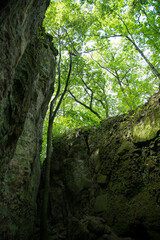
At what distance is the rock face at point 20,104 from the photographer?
A: 3076 mm

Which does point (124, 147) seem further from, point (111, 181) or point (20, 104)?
point (20, 104)

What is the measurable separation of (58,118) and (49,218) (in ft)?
25.1

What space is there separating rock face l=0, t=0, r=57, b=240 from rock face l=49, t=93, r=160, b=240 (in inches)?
98.4

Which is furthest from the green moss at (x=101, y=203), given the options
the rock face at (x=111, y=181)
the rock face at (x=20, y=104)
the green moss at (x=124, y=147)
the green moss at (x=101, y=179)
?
the rock face at (x=20, y=104)

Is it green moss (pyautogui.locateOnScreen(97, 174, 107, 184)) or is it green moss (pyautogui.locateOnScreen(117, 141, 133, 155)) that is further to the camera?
green moss (pyautogui.locateOnScreen(97, 174, 107, 184))

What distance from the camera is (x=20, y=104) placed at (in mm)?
4492

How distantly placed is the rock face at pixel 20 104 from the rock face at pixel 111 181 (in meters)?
2.50

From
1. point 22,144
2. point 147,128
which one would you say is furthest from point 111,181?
point 22,144

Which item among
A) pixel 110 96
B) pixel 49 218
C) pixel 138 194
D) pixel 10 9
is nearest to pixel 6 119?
pixel 10 9

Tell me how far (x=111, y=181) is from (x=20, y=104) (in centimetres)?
672

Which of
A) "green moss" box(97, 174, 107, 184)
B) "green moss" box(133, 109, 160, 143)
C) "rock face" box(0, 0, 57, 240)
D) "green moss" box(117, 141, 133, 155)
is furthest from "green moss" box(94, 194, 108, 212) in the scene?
"green moss" box(133, 109, 160, 143)

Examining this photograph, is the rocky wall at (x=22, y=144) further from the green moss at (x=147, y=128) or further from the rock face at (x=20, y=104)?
the green moss at (x=147, y=128)

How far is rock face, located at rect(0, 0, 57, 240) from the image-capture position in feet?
10.1

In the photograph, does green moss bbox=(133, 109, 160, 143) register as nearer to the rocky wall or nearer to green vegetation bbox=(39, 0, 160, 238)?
green vegetation bbox=(39, 0, 160, 238)
